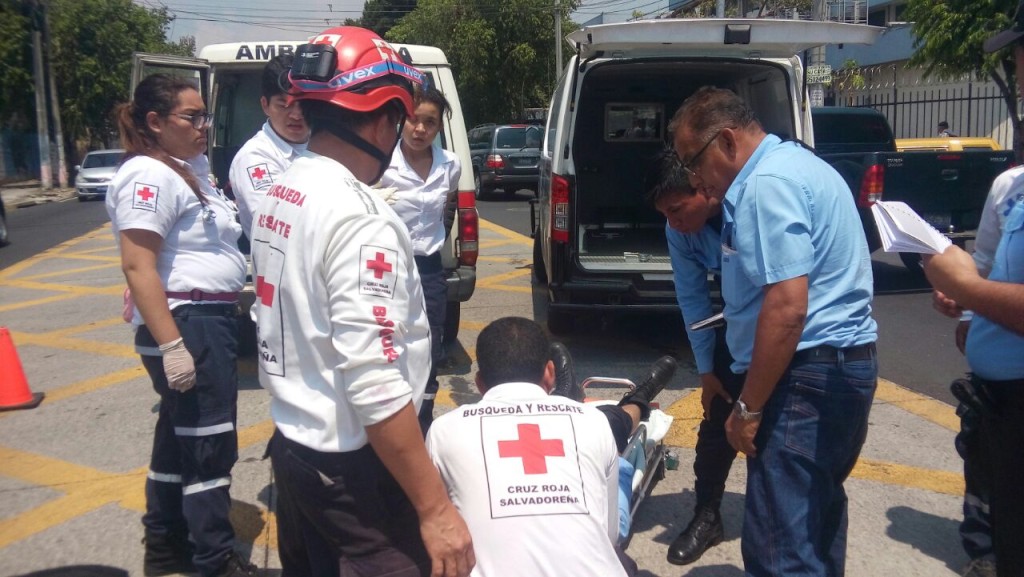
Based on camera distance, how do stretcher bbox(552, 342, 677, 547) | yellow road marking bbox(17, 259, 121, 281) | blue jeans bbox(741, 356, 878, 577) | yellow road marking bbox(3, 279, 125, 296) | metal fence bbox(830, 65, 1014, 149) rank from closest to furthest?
blue jeans bbox(741, 356, 878, 577) < stretcher bbox(552, 342, 677, 547) < yellow road marking bbox(3, 279, 125, 296) < yellow road marking bbox(17, 259, 121, 281) < metal fence bbox(830, 65, 1014, 149)

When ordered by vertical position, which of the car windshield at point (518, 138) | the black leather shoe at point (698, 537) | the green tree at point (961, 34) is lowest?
the black leather shoe at point (698, 537)

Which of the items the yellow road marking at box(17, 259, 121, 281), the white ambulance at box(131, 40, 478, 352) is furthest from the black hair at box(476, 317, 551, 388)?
the yellow road marking at box(17, 259, 121, 281)

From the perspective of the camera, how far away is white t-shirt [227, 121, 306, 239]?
12.5 feet

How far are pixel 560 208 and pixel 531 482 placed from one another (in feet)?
13.4

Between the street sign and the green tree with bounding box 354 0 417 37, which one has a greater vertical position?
the green tree with bounding box 354 0 417 37

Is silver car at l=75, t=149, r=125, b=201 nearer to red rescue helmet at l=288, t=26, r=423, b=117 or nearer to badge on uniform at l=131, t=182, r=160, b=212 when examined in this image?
badge on uniform at l=131, t=182, r=160, b=212

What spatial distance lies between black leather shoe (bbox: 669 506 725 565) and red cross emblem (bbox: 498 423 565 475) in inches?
66.4

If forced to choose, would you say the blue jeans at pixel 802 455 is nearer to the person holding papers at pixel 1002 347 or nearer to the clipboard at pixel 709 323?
the person holding papers at pixel 1002 347

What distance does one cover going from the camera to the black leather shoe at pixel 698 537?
143 inches

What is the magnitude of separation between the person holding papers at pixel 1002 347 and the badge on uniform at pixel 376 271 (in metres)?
1.47

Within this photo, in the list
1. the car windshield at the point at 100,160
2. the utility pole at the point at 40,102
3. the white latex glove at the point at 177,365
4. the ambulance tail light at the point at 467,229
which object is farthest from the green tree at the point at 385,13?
the white latex glove at the point at 177,365

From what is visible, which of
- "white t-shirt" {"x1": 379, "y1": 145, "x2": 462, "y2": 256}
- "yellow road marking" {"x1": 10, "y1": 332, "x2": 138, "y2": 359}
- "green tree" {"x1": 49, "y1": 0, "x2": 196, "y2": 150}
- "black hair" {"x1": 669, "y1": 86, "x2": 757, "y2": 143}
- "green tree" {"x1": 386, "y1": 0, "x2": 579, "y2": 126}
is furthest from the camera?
"green tree" {"x1": 49, "y1": 0, "x2": 196, "y2": 150}

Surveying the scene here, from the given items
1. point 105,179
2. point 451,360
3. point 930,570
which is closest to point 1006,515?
point 930,570

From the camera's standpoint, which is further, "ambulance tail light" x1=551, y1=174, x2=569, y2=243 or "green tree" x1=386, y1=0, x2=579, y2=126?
"green tree" x1=386, y1=0, x2=579, y2=126
